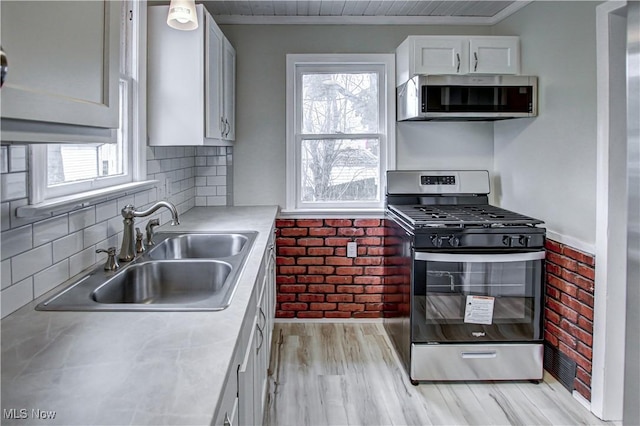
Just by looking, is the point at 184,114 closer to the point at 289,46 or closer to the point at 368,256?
the point at 289,46

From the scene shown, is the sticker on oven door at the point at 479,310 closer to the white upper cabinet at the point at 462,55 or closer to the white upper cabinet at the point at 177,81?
the white upper cabinet at the point at 462,55

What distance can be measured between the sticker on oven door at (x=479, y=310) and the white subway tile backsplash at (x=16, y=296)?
2.16 m

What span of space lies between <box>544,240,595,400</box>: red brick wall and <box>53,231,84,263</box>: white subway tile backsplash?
236 centimetres

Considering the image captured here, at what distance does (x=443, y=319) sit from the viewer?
2758 mm

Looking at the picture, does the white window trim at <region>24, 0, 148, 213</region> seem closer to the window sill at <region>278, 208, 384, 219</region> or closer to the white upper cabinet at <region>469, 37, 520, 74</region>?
the window sill at <region>278, 208, 384, 219</region>

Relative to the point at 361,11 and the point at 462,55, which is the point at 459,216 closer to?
the point at 462,55

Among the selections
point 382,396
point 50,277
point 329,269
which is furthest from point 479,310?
point 50,277

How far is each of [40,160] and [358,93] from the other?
2.64 meters

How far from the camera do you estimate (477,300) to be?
274 cm

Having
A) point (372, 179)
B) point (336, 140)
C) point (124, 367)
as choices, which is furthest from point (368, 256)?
point (124, 367)

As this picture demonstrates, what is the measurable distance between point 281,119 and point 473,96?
1.41 metres

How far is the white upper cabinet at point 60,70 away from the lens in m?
0.75

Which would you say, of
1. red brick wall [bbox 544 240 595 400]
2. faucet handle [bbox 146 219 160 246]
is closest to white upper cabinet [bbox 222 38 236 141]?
faucet handle [bbox 146 219 160 246]

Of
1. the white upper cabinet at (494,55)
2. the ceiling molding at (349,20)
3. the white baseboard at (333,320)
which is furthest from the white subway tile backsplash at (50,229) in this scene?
the white upper cabinet at (494,55)
